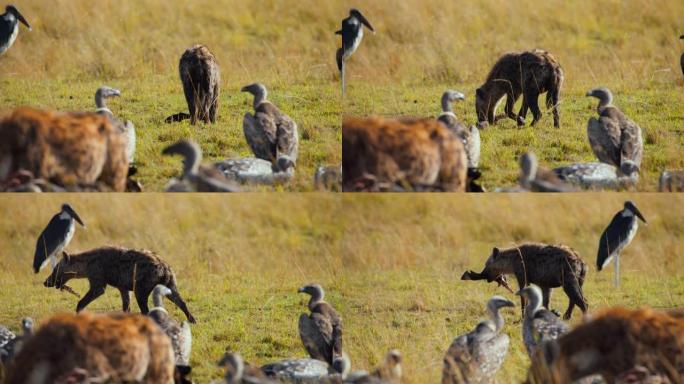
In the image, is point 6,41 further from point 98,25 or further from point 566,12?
point 566,12

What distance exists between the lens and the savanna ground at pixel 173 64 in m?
11.9

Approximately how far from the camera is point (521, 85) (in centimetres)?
1205

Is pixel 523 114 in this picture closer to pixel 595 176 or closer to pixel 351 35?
pixel 595 176

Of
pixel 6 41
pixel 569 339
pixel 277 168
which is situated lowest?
Result: pixel 569 339

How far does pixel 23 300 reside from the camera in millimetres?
11953

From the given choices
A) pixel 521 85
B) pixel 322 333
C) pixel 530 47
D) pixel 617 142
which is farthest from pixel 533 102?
pixel 530 47

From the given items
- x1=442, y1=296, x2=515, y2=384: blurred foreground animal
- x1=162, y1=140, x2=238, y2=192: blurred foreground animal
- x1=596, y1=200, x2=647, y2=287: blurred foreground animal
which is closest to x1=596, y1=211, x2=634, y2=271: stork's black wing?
x1=596, y1=200, x2=647, y2=287: blurred foreground animal

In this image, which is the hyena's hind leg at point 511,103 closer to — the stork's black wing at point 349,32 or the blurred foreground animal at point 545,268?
the blurred foreground animal at point 545,268

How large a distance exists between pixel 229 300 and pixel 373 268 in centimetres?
132

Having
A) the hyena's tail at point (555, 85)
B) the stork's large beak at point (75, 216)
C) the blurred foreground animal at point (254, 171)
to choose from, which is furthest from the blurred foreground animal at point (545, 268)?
the stork's large beak at point (75, 216)

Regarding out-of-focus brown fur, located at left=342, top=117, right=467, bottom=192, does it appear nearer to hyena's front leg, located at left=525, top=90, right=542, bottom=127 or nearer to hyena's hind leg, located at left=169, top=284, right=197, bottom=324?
hyena's front leg, located at left=525, top=90, right=542, bottom=127

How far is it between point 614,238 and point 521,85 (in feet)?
3.52

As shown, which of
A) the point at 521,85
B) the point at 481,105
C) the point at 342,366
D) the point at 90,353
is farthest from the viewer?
the point at 481,105

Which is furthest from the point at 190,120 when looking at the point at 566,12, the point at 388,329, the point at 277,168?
the point at 566,12
